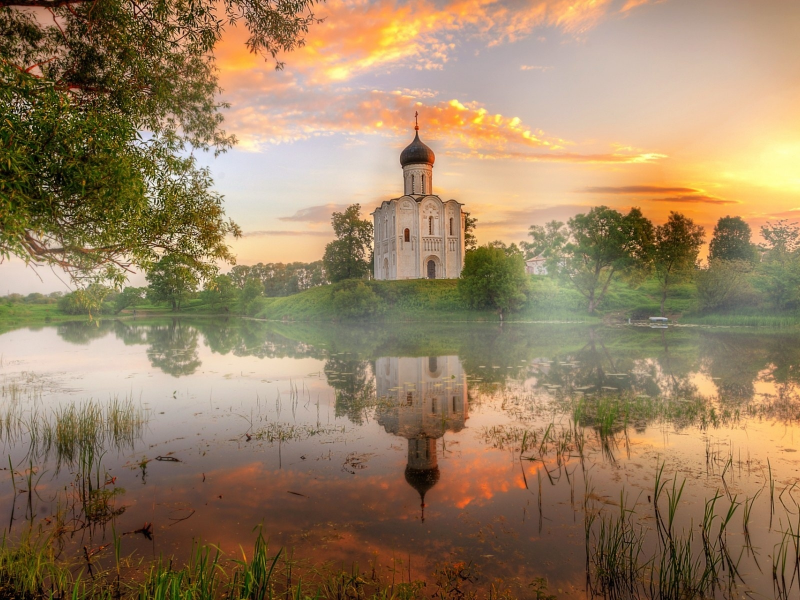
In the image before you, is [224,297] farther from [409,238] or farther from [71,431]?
[71,431]

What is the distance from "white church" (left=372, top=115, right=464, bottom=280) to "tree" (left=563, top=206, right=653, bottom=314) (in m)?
15.3

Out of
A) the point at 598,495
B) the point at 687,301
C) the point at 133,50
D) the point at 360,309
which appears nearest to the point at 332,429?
the point at 598,495

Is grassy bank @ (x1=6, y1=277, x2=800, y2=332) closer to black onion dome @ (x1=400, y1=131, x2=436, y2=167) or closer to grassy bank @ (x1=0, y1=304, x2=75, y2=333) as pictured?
grassy bank @ (x1=0, y1=304, x2=75, y2=333)

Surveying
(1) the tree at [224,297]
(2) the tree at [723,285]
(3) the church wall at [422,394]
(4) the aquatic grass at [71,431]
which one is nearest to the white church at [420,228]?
(1) the tree at [224,297]

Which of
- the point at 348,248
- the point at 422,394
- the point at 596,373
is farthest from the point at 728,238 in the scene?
the point at 422,394

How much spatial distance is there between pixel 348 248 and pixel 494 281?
21714mm

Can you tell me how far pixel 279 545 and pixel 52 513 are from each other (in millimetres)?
3013

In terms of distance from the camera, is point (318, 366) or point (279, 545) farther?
point (318, 366)

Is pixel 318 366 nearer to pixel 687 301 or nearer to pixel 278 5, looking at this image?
pixel 278 5

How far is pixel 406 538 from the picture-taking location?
5.31 metres

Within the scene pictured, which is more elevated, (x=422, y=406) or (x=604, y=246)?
(x=604, y=246)

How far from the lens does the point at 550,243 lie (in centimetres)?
4556

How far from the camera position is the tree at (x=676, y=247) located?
4275cm

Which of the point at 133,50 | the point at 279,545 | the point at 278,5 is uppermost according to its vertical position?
the point at 278,5
